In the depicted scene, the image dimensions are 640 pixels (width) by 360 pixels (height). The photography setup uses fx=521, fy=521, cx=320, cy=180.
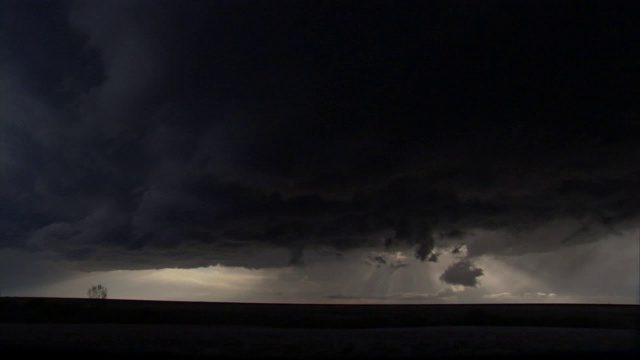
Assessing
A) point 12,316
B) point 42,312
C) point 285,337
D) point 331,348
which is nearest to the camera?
point 331,348

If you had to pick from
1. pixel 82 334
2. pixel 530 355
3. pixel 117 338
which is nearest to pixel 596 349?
pixel 530 355

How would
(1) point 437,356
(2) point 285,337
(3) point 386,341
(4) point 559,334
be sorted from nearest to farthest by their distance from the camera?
(1) point 437,356
(3) point 386,341
(2) point 285,337
(4) point 559,334

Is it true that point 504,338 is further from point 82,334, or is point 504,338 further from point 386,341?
point 82,334

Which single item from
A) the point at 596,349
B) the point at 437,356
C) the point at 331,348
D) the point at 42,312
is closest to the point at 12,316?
the point at 42,312

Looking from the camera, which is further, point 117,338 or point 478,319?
point 478,319

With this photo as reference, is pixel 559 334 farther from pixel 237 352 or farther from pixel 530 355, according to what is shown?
pixel 237 352

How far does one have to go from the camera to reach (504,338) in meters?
21.3

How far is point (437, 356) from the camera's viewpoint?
1658cm

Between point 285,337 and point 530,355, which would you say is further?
point 285,337

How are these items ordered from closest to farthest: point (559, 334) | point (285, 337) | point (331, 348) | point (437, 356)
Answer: point (437, 356)
point (331, 348)
point (285, 337)
point (559, 334)

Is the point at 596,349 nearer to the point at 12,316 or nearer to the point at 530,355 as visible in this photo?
the point at 530,355

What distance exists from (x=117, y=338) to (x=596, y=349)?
1814 cm

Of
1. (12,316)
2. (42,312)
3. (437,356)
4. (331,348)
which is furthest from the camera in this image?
(42,312)

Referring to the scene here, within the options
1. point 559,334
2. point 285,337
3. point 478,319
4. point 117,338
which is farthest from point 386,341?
point 478,319
